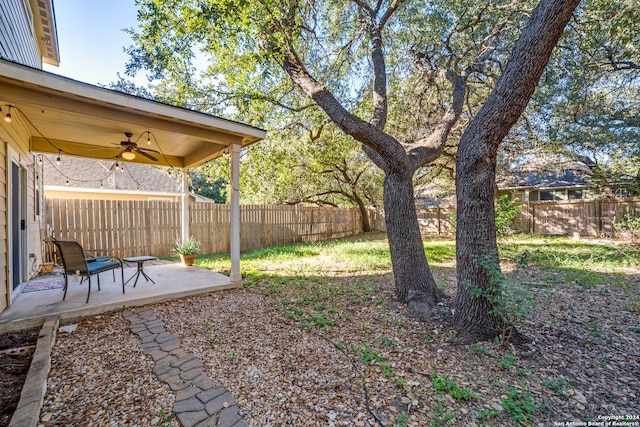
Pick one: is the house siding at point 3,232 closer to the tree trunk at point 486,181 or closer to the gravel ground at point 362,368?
the gravel ground at point 362,368

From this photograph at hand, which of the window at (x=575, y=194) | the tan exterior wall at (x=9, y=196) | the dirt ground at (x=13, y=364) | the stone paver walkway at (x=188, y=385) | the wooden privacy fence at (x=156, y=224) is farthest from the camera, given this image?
the window at (x=575, y=194)

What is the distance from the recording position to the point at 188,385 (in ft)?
6.72

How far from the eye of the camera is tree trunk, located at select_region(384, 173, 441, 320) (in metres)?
3.59

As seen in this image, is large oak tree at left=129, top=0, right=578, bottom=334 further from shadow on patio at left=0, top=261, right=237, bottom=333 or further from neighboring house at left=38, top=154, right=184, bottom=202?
neighboring house at left=38, top=154, right=184, bottom=202

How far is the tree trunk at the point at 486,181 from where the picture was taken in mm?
2402

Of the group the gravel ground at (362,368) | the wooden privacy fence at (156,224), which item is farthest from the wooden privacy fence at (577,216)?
the wooden privacy fence at (156,224)

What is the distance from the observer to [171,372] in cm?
221

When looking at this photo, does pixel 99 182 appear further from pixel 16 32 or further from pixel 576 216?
pixel 576 216

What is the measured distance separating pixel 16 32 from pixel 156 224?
4.73 metres

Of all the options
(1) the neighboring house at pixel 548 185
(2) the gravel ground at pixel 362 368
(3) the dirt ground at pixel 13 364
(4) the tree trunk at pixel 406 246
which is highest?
(1) the neighboring house at pixel 548 185

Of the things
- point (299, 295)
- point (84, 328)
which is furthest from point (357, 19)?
point (84, 328)

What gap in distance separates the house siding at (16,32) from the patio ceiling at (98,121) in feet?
1.85

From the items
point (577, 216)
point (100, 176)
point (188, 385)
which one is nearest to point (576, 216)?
point (577, 216)

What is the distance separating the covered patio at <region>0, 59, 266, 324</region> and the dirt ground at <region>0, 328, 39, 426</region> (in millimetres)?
228
